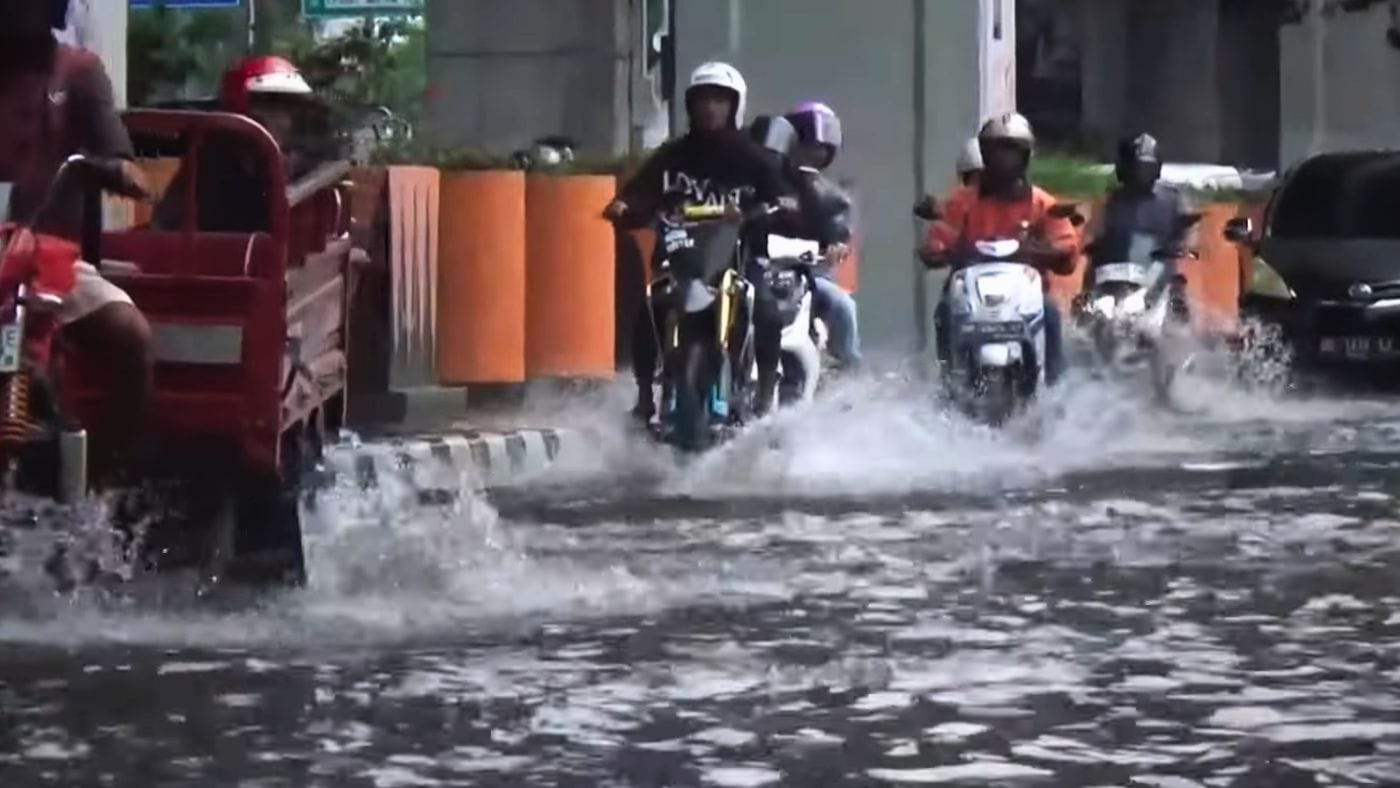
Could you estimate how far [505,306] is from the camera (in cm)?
1834

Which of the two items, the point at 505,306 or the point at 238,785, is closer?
the point at 238,785

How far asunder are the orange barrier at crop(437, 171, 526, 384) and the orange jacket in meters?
2.61

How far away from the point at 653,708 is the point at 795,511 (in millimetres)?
5208

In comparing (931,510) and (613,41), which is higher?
(613,41)

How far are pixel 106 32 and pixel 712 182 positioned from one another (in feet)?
9.26

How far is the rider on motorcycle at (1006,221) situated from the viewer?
643 inches

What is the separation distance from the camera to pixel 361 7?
20.9 meters

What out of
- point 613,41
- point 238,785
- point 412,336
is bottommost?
point 238,785

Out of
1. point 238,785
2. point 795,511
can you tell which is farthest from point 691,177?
point 238,785

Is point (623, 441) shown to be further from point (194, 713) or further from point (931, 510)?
point (194, 713)

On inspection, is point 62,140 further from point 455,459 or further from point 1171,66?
point 1171,66

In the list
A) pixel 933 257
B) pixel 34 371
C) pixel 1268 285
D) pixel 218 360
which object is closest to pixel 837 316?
pixel 933 257

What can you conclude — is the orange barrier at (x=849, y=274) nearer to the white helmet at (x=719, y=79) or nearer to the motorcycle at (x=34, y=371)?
the white helmet at (x=719, y=79)

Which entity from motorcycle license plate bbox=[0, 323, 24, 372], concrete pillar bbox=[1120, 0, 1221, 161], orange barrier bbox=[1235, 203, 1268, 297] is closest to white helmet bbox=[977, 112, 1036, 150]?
orange barrier bbox=[1235, 203, 1268, 297]
